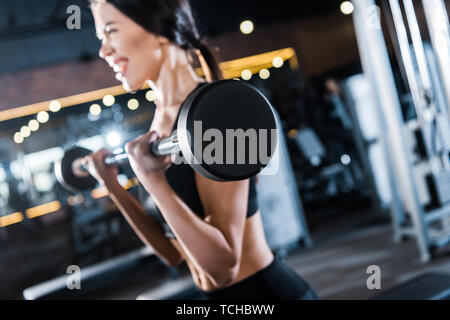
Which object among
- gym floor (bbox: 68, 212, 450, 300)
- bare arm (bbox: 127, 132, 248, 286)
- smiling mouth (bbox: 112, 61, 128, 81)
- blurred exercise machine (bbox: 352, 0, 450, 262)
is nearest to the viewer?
bare arm (bbox: 127, 132, 248, 286)

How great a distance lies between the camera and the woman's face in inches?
32.8

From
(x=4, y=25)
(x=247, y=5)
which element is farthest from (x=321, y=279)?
(x=247, y=5)

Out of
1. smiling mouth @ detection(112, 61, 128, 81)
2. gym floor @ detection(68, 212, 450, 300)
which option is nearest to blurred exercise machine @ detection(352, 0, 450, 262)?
gym floor @ detection(68, 212, 450, 300)

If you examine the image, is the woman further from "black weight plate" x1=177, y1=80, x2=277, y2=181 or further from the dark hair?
"black weight plate" x1=177, y1=80, x2=277, y2=181

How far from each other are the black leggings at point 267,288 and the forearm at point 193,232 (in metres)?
0.08

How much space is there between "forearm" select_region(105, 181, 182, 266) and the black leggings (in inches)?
6.1

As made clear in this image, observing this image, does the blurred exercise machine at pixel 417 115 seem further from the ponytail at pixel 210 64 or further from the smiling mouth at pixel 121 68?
the smiling mouth at pixel 121 68

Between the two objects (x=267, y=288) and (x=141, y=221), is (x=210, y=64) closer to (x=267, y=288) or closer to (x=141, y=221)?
(x=141, y=221)

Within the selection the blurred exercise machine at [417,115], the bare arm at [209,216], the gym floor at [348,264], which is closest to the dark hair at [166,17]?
the bare arm at [209,216]

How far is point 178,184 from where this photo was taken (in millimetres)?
843

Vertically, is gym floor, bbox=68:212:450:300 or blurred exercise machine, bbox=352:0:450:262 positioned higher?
blurred exercise machine, bbox=352:0:450:262

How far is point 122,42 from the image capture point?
0.83 meters

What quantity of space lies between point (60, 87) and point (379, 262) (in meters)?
2.29

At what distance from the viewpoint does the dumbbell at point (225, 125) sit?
0.53 m
